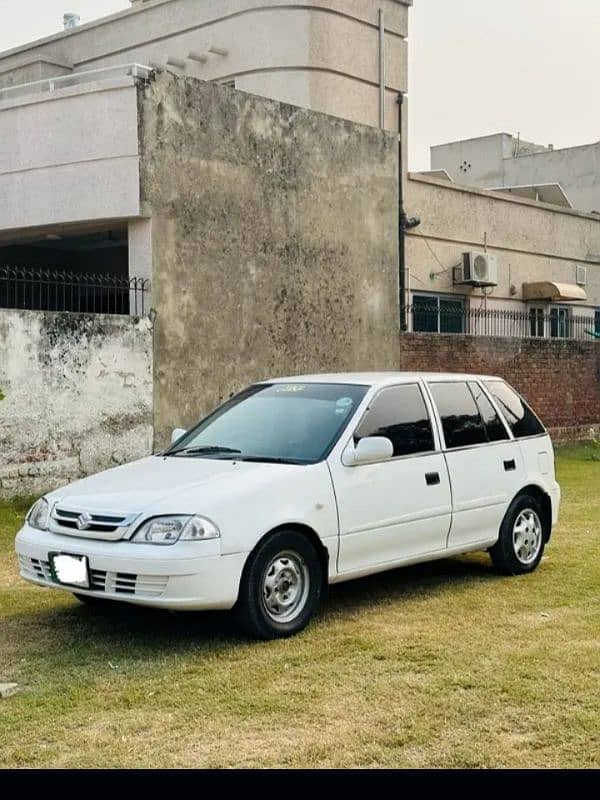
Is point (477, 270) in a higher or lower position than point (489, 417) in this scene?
higher

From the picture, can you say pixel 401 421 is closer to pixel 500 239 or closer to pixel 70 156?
pixel 70 156

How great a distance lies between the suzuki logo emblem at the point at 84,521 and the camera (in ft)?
21.4

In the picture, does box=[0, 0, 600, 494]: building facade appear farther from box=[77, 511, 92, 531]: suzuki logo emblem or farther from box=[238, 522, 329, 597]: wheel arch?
box=[238, 522, 329, 597]: wheel arch

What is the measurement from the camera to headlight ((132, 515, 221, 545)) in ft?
20.5

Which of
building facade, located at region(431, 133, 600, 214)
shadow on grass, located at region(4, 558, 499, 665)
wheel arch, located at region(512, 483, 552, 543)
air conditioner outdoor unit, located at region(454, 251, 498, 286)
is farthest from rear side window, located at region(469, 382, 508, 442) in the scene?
building facade, located at region(431, 133, 600, 214)

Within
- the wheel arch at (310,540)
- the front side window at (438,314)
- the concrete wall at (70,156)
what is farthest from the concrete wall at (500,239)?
the wheel arch at (310,540)

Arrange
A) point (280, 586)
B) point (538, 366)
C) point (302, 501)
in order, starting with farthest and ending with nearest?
1. point (538, 366)
2. point (302, 501)
3. point (280, 586)

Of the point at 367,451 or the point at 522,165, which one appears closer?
the point at 367,451

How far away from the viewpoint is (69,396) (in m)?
13.3

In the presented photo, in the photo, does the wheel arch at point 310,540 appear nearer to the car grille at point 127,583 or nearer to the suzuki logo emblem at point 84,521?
the car grille at point 127,583

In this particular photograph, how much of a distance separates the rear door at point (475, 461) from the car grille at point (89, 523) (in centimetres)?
269

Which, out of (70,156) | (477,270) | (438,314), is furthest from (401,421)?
(477,270)

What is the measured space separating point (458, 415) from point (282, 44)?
1355 centimetres
